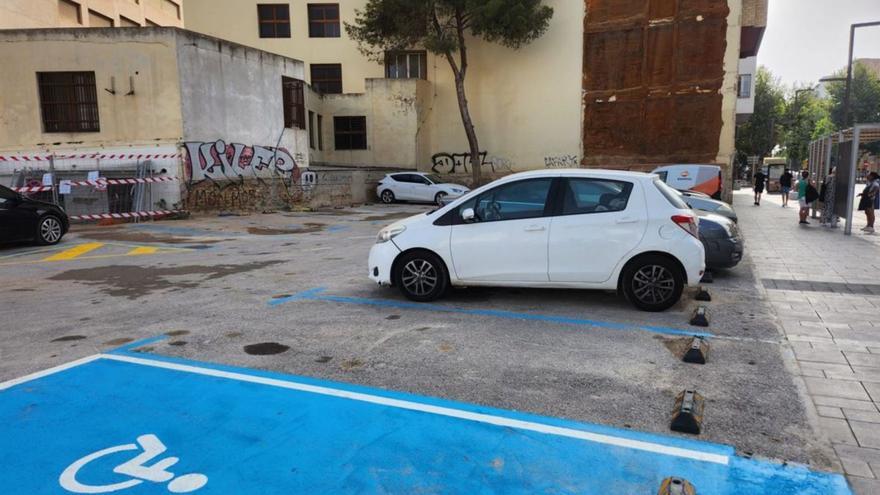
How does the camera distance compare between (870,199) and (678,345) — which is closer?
(678,345)

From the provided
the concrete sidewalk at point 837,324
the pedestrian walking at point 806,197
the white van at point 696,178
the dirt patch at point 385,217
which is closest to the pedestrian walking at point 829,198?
the pedestrian walking at point 806,197

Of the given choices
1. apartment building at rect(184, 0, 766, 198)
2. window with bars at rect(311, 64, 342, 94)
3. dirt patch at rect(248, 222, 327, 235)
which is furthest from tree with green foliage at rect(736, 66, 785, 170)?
dirt patch at rect(248, 222, 327, 235)

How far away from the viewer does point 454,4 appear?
27.5 m

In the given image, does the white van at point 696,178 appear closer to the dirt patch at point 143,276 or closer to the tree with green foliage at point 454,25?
the tree with green foliage at point 454,25

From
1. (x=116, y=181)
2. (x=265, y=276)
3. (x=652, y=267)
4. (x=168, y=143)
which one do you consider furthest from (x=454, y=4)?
(x=652, y=267)

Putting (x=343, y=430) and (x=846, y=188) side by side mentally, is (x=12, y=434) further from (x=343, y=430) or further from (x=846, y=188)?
(x=846, y=188)

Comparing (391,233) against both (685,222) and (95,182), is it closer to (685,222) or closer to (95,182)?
(685,222)

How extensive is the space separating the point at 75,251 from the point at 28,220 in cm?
117

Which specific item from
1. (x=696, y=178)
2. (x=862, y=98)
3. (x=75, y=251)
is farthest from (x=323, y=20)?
(x=862, y=98)

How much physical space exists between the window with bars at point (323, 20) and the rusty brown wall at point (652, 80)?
13923 millimetres

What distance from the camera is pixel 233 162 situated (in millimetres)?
20125

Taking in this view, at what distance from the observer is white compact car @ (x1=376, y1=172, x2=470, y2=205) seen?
82.5ft

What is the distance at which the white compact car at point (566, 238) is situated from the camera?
6512mm

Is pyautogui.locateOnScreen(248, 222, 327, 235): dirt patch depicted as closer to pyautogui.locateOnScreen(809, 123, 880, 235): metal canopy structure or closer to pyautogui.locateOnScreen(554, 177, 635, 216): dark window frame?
pyautogui.locateOnScreen(554, 177, 635, 216): dark window frame
